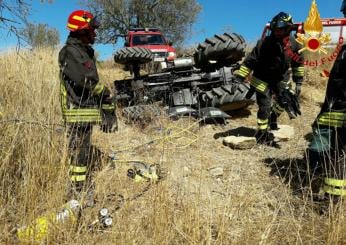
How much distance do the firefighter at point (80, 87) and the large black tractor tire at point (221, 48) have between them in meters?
3.18

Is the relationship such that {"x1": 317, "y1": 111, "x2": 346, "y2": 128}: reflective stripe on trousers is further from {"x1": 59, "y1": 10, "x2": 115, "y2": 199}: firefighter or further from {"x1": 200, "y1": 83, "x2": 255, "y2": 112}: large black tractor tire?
{"x1": 200, "y1": 83, "x2": 255, "y2": 112}: large black tractor tire

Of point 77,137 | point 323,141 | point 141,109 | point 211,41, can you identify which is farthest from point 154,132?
point 323,141

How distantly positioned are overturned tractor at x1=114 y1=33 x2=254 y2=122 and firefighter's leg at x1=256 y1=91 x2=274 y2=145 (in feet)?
3.04

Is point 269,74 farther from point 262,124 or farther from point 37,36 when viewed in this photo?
point 37,36

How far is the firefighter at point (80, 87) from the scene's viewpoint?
3.74 metres

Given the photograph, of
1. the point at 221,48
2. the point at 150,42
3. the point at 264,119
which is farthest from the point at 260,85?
the point at 150,42

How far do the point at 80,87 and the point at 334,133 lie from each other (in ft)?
7.43

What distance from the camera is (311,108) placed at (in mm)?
8273

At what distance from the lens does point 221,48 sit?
678 cm

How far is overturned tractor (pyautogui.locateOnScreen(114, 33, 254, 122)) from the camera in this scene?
22.2 ft

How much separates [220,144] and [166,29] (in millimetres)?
23623

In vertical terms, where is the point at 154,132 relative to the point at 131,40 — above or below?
below

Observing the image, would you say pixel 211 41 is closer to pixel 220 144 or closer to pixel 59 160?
pixel 220 144

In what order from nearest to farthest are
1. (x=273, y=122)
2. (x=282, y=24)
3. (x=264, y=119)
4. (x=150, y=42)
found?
(x=282, y=24) < (x=264, y=119) < (x=273, y=122) < (x=150, y=42)
